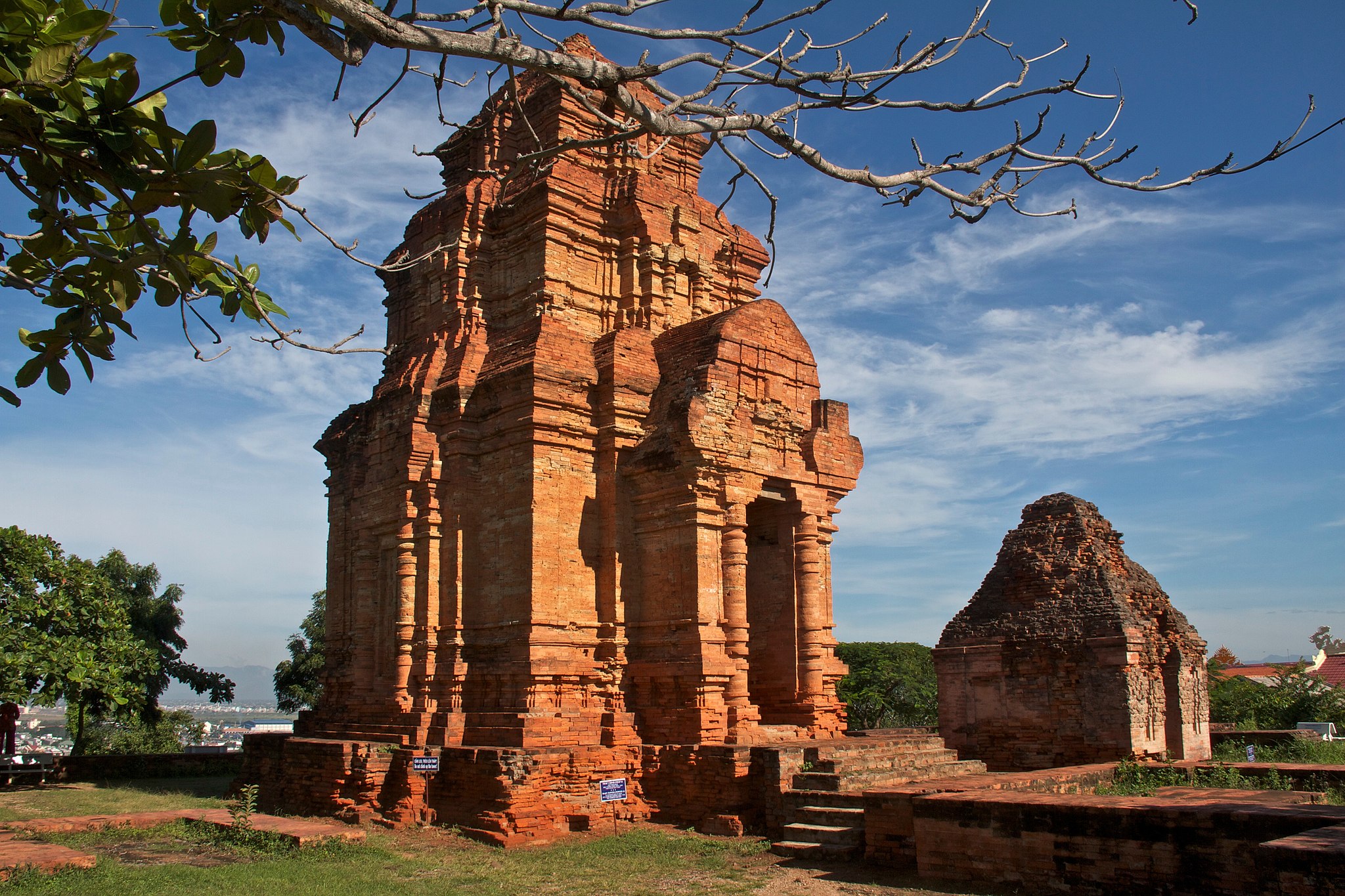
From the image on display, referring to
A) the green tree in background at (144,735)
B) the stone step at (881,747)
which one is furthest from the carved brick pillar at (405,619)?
the green tree in background at (144,735)

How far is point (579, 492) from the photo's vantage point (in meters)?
14.8

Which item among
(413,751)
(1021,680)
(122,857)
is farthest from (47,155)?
(1021,680)

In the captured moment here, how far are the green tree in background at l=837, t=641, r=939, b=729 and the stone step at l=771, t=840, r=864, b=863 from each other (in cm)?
2477

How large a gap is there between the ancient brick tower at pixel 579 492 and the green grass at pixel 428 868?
118cm

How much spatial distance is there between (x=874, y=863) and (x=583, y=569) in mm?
5707

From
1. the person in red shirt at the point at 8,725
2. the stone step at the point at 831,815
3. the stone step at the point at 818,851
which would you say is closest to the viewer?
the stone step at the point at 818,851

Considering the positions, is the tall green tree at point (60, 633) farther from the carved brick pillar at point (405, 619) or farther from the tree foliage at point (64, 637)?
the carved brick pillar at point (405, 619)

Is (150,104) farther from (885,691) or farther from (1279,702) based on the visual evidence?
(885,691)

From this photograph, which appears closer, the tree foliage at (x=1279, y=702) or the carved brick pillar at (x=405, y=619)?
the carved brick pillar at (x=405, y=619)

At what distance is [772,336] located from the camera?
626 inches

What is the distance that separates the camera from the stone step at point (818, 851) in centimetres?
1108

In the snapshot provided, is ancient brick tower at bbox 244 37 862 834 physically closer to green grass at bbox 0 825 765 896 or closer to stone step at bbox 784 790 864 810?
green grass at bbox 0 825 765 896

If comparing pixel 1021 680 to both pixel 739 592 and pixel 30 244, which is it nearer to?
pixel 739 592

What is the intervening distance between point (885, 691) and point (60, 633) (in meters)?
26.1
